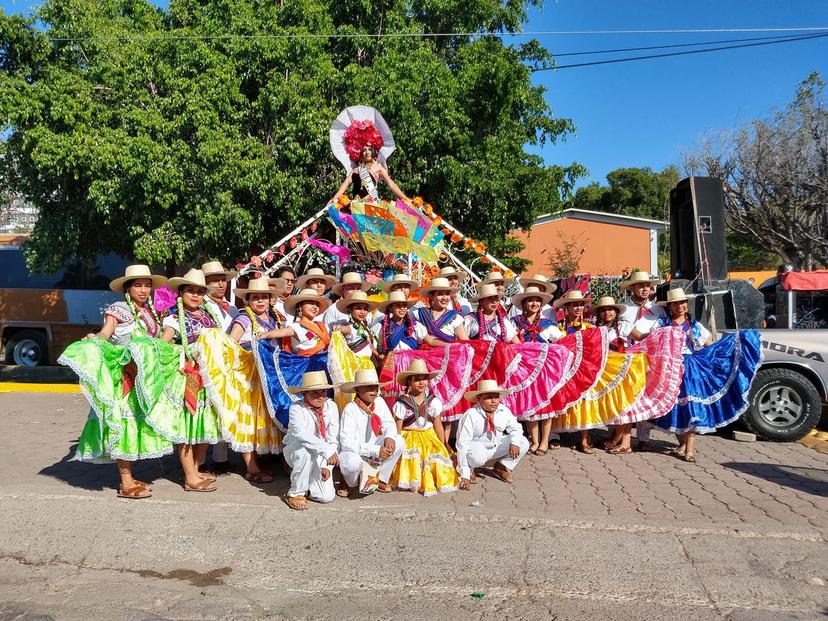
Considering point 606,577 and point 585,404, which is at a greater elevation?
point 585,404

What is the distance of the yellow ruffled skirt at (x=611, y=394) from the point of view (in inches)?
253

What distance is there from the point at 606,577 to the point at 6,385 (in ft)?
36.5

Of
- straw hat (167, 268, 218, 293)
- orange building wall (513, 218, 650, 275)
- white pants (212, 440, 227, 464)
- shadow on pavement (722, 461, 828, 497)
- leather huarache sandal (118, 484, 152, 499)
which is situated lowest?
shadow on pavement (722, 461, 828, 497)

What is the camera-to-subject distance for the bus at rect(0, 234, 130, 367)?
46.4 feet

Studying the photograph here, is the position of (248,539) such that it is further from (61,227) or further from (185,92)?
(61,227)

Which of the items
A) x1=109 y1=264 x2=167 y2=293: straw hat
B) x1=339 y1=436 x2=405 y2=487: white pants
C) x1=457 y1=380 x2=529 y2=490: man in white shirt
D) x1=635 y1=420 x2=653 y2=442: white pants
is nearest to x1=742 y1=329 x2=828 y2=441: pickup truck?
x1=635 y1=420 x2=653 y2=442: white pants

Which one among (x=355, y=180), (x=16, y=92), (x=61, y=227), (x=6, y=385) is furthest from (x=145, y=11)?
(x=6, y=385)

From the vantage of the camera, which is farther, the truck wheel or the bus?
the truck wheel

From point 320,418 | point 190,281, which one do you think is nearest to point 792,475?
point 320,418

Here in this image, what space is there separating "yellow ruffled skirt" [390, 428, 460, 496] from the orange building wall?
2179cm

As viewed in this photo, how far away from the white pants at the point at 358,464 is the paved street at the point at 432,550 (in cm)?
17

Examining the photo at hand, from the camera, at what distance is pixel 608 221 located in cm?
2670

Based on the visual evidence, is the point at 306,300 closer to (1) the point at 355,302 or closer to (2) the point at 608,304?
(1) the point at 355,302

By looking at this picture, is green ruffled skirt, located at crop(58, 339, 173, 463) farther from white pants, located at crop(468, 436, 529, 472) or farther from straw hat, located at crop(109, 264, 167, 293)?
white pants, located at crop(468, 436, 529, 472)
